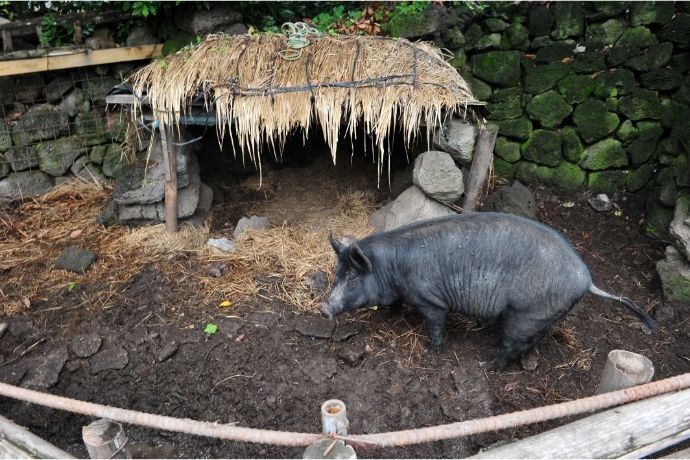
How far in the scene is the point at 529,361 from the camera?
4.44 meters

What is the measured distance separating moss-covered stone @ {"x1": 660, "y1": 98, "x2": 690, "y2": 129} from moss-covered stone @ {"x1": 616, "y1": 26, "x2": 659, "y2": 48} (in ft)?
2.17

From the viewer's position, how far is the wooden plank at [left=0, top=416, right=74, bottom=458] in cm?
275

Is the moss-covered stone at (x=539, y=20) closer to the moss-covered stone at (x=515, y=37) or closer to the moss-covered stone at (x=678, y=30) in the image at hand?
the moss-covered stone at (x=515, y=37)

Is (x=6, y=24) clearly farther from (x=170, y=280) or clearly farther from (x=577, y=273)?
Answer: (x=577, y=273)

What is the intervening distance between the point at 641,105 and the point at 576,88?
0.74 m

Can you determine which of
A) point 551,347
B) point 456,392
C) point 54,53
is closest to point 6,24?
point 54,53

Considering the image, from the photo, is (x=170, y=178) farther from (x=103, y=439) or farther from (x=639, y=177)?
(x=639, y=177)

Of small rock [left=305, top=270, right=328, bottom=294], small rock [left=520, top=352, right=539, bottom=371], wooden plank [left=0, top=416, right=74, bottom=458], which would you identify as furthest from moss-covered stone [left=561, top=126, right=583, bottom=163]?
→ wooden plank [left=0, top=416, right=74, bottom=458]

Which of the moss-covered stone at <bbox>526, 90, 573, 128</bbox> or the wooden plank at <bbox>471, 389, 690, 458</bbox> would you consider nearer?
the wooden plank at <bbox>471, 389, 690, 458</bbox>

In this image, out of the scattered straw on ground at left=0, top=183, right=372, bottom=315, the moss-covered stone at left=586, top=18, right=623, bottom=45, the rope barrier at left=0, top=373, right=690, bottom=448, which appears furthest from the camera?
the moss-covered stone at left=586, top=18, right=623, bottom=45

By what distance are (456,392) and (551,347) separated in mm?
1045

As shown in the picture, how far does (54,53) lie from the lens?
5.98 metres

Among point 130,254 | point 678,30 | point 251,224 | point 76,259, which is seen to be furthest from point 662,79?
point 76,259

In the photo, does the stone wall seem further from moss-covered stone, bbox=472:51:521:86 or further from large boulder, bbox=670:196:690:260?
large boulder, bbox=670:196:690:260
